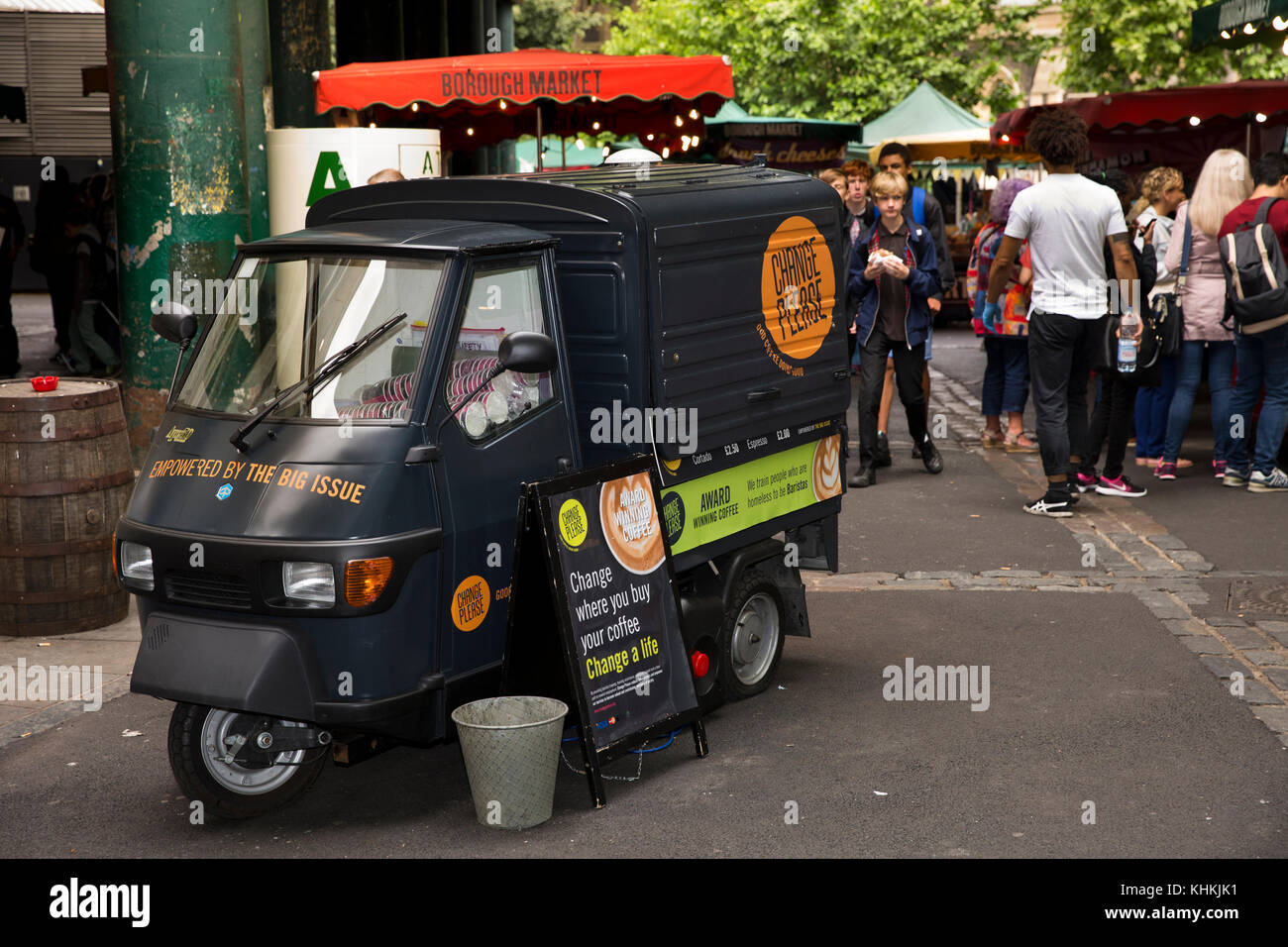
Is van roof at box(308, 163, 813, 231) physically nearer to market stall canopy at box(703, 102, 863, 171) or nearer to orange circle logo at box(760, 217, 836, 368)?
orange circle logo at box(760, 217, 836, 368)

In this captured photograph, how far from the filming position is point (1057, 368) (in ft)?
31.6

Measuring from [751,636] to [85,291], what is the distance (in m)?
13.0

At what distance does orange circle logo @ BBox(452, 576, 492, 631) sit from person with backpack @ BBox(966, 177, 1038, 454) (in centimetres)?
670

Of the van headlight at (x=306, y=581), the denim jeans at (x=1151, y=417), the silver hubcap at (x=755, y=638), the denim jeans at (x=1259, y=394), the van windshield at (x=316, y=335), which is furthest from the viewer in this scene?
the denim jeans at (x=1151, y=417)

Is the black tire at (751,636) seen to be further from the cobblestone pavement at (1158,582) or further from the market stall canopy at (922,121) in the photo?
the market stall canopy at (922,121)

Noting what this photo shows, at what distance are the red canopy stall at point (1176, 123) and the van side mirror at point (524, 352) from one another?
9496mm

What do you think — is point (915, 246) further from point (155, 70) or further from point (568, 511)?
point (568, 511)

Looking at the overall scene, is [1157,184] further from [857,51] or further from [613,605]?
[857,51]

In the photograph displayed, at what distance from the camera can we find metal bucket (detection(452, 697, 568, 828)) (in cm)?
495

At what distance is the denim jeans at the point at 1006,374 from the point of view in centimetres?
1187

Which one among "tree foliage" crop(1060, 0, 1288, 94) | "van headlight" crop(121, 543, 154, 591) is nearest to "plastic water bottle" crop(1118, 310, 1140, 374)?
"van headlight" crop(121, 543, 154, 591)

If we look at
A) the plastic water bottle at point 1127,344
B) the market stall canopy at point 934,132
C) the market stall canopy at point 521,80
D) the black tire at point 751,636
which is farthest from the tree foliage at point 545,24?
the black tire at point 751,636
